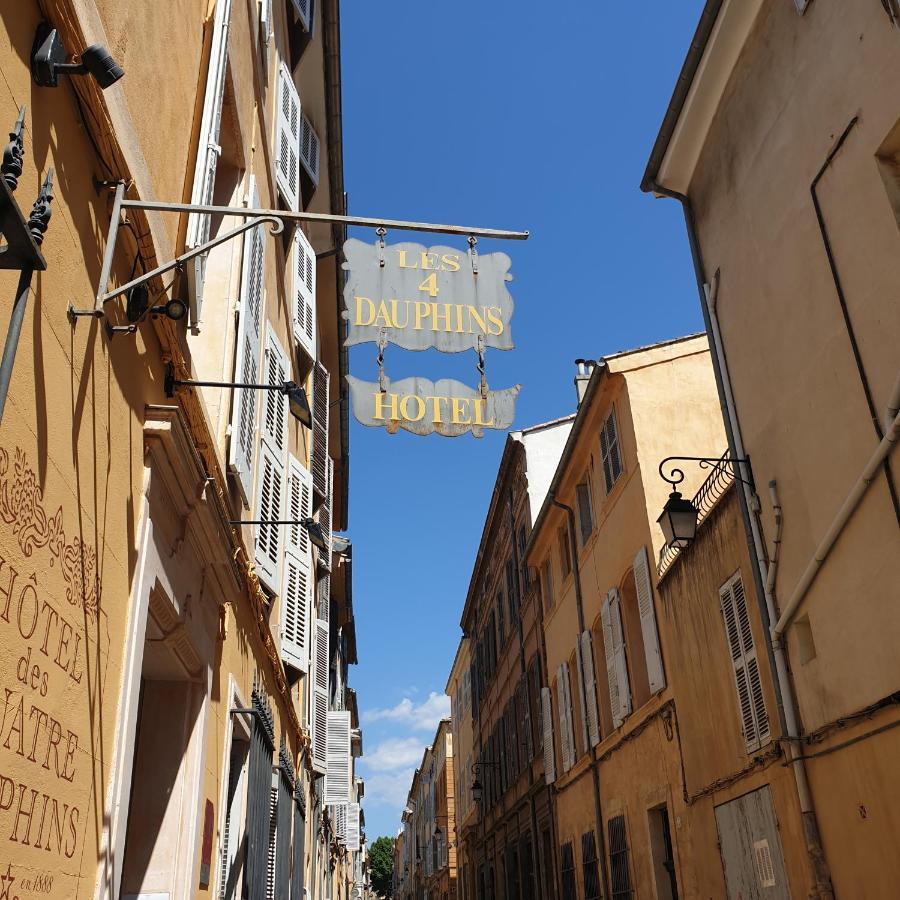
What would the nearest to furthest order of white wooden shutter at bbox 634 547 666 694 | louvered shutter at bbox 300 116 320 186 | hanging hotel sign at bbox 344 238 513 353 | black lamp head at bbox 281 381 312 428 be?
black lamp head at bbox 281 381 312 428 < hanging hotel sign at bbox 344 238 513 353 < white wooden shutter at bbox 634 547 666 694 < louvered shutter at bbox 300 116 320 186

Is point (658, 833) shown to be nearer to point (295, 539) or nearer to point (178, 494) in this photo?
point (295, 539)

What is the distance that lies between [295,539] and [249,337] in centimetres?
463

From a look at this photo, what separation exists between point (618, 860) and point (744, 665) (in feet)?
17.9

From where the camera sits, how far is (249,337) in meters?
6.80

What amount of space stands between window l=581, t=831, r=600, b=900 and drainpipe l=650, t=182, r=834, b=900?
7100 millimetres

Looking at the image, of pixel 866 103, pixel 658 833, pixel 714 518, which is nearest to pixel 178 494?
pixel 866 103

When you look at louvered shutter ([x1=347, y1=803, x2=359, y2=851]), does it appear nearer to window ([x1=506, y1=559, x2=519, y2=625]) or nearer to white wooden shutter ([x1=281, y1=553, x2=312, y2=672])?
window ([x1=506, y1=559, x2=519, y2=625])

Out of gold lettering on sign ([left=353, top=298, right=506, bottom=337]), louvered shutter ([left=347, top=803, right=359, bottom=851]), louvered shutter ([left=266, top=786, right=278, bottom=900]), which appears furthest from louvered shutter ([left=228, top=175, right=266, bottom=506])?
louvered shutter ([left=347, top=803, right=359, bottom=851])

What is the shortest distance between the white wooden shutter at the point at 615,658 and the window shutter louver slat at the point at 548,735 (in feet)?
12.2

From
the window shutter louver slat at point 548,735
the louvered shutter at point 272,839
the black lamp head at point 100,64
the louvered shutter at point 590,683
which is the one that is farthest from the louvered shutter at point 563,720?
the black lamp head at point 100,64

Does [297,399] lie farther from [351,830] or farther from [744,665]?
[351,830]

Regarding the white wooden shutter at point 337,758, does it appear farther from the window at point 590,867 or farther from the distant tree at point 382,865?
the distant tree at point 382,865

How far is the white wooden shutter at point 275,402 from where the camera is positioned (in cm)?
809

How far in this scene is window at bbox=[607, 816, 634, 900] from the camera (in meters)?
11.9
